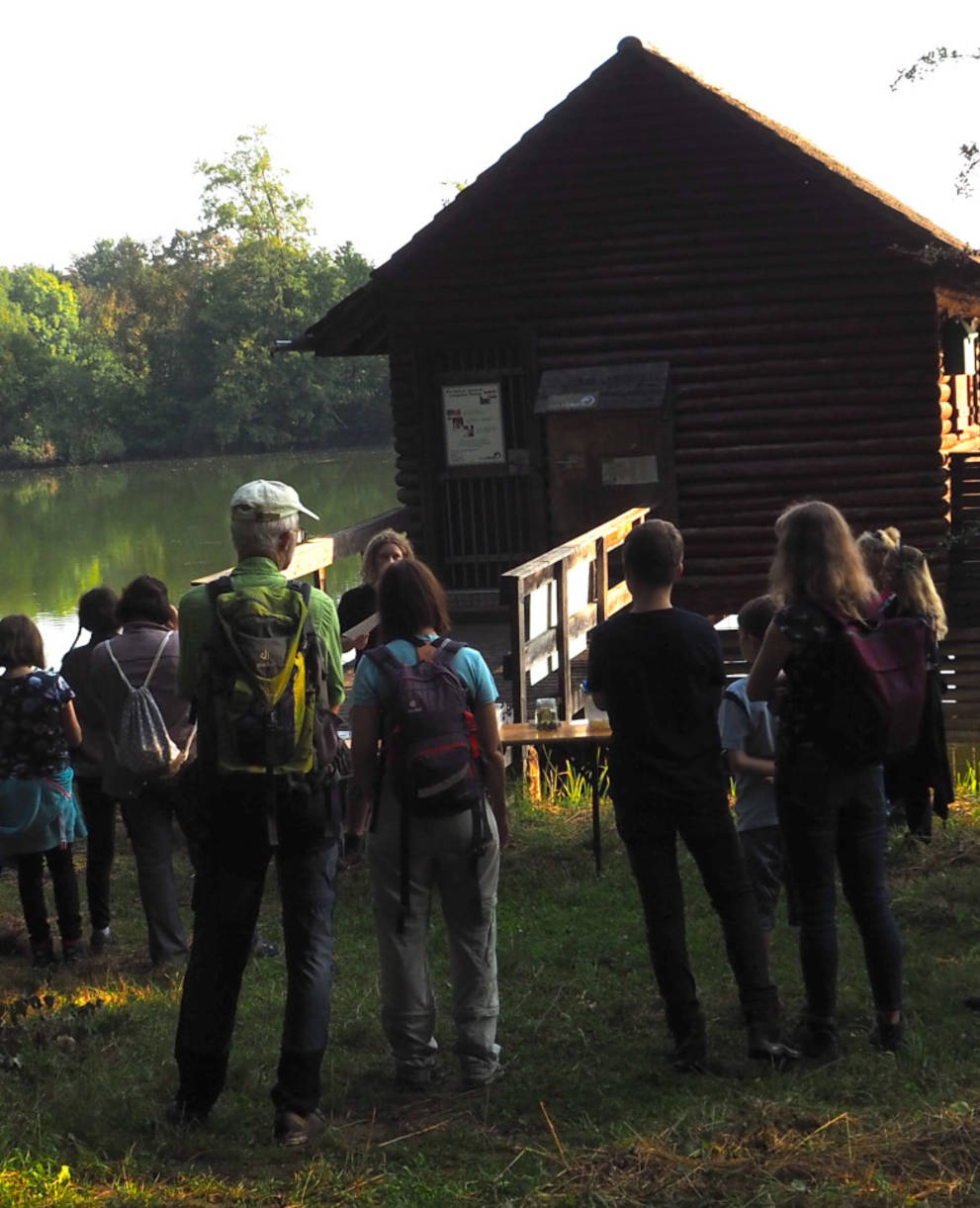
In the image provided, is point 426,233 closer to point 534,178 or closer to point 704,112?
point 534,178

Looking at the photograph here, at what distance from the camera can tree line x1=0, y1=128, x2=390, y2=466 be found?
246 feet

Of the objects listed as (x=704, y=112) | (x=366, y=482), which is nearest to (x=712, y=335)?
(x=704, y=112)

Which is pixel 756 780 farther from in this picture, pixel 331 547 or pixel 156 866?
pixel 331 547

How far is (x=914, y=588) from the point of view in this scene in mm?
6387

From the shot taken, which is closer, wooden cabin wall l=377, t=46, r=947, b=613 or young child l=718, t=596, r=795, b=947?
young child l=718, t=596, r=795, b=947

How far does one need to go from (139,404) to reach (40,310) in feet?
138

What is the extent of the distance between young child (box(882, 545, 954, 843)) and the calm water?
19325 millimetres

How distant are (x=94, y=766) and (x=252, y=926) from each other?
8.52ft

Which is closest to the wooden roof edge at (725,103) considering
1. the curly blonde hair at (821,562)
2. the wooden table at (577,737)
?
the wooden table at (577,737)

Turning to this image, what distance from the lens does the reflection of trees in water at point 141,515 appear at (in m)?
34.8

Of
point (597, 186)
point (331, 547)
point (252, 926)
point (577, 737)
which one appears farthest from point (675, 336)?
point (252, 926)

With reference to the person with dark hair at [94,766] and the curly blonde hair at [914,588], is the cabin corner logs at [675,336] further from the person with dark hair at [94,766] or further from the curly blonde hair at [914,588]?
the curly blonde hair at [914,588]

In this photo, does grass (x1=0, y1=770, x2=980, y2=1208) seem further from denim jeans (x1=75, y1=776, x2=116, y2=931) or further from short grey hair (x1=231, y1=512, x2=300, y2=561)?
short grey hair (x1=231, y1=512, x2=300, y2=561)

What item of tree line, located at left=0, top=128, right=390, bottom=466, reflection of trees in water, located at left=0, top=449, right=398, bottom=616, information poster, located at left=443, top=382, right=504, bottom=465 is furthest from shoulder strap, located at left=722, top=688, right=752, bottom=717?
tree line, located at left=0, top=128, right=390, bottom=466
